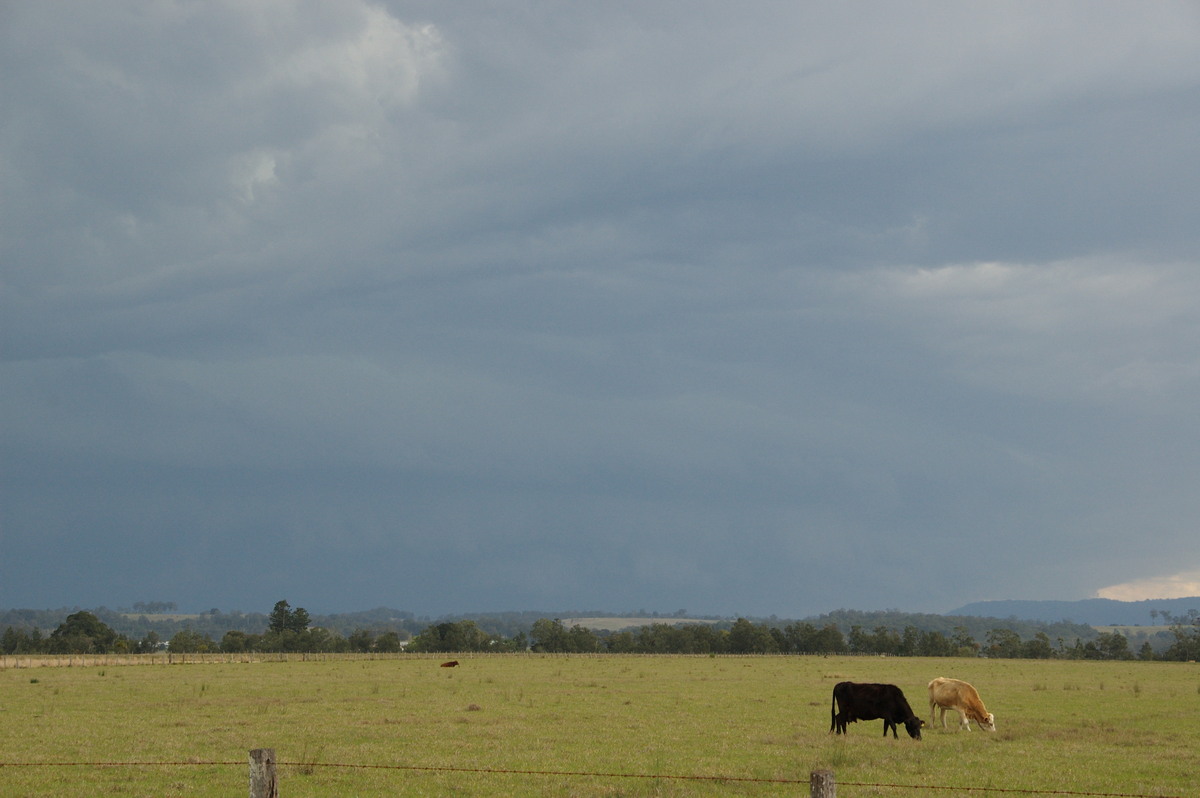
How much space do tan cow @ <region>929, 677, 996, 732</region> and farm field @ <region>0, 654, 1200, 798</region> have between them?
0.97 meters

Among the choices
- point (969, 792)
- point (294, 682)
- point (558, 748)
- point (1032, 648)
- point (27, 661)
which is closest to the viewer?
point (969, 792)

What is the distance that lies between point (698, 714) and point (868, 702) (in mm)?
8120

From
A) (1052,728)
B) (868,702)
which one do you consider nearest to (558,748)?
(868,702)

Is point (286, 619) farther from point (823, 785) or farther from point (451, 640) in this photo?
point (823, 785)

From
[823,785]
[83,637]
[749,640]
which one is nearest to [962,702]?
[823,785]

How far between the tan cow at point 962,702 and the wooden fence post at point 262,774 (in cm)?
2558

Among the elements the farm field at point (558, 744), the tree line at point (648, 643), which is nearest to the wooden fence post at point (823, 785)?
the farm field at point (558, 744)

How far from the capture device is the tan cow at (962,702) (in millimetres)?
31008

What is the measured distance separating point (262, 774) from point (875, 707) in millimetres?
22461

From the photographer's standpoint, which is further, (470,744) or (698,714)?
(698,714)

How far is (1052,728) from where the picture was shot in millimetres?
32344

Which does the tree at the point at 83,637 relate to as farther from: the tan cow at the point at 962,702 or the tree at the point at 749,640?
the tan cow at the point at 962,702

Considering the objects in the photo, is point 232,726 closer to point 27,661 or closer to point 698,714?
point 698,714

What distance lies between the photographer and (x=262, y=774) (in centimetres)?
1112
